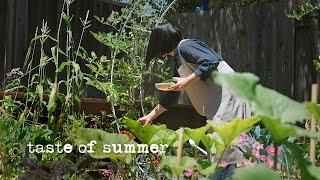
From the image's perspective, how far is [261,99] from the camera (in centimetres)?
57

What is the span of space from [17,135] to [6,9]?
12.4 feet

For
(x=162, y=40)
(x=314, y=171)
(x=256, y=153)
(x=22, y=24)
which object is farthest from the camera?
(x=22, y=24)

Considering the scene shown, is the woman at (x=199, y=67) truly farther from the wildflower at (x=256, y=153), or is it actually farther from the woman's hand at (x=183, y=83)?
the wildflower at (x=256, y=153)

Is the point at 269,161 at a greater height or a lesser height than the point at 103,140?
lesser

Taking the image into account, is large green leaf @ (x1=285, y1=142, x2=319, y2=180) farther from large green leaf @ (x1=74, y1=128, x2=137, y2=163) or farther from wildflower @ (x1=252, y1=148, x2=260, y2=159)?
wildflower @ (x1=252, y1=148, x2=260, y2=159)

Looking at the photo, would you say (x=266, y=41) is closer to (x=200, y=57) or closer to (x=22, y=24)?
(x=22, y=24)

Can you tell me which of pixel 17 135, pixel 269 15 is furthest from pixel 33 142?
pixel 269 15

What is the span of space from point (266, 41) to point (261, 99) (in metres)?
5.44

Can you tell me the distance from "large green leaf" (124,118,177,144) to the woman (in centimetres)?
160

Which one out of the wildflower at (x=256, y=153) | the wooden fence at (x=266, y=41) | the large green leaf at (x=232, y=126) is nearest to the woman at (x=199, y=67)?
the wildflower at (x=256, y=153)

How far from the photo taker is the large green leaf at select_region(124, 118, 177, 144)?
2.92 feet

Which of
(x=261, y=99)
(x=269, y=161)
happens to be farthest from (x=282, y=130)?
(x=269, y=161)

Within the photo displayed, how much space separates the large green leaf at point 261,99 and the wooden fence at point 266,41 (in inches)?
199

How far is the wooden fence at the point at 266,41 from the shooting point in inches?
221
